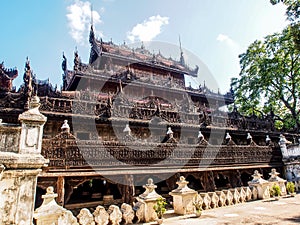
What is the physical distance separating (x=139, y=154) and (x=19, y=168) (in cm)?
648

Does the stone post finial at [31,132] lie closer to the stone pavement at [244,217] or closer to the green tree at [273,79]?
the stone pavement at [244,217]

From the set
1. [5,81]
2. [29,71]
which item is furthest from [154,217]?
[5,81]

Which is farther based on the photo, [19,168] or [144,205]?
[144,205]

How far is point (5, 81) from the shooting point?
18062mm

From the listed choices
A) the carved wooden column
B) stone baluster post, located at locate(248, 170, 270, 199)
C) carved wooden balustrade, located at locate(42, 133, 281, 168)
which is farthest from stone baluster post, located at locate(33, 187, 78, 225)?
stone baluster post, located at locate(248, 170, 270, 199)

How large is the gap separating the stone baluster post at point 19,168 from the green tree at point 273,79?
1100 inches

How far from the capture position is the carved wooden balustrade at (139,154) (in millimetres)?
9414

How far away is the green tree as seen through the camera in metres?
26.3

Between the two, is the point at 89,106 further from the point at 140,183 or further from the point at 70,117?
the point at 140,183

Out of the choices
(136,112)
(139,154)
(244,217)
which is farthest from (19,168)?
(136,112)

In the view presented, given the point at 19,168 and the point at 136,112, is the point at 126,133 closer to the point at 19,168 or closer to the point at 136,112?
the point at 136,112

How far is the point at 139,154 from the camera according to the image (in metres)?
11.2

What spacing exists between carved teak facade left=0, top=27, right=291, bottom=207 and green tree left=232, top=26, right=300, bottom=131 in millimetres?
5571

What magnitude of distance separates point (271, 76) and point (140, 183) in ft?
Answer: 76.2
